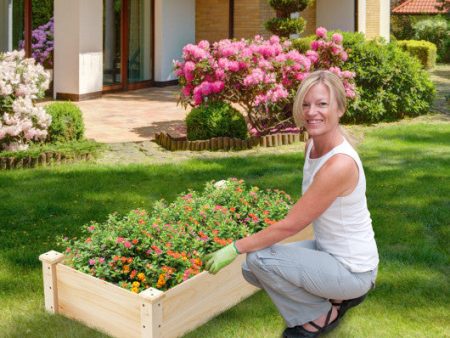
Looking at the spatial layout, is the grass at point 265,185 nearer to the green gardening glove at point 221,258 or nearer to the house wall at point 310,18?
the green gardening glove at point 221,258

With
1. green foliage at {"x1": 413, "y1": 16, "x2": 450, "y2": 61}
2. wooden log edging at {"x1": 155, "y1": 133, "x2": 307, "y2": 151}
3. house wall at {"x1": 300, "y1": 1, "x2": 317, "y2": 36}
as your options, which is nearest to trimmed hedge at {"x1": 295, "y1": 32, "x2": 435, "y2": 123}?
wooden log edging at {"x1": 155, "y1": 133, "x2": 307, "y2": 151}

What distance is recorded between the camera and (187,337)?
16.3 ft

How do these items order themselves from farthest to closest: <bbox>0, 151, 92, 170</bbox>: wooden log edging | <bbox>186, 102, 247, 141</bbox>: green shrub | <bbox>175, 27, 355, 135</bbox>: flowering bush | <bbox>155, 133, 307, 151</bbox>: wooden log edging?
<bbox>175, 27, 355, 135</bbox>: flowering bush
<bbox>186, 102, 247, 141</bbox>: green shrub
<bbox>155, 133, 307, 151</bbox>: wooden log edging
<bbox>0, 151, 92, 170</bbox>: wooden log edging

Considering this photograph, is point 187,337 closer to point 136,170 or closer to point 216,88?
point 136,170

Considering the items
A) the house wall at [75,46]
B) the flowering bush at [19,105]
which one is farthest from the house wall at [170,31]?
the flowering bush at [19,105]

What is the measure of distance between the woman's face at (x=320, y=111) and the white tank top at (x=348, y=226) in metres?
0.14

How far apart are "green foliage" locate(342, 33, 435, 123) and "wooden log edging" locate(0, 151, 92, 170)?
227 inches

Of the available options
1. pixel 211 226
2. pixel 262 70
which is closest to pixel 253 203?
pixel 211 226

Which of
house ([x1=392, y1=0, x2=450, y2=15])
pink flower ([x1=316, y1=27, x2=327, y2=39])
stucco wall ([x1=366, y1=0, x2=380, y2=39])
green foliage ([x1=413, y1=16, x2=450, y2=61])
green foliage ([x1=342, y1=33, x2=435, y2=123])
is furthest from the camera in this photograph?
house ([x1=392, y1=0, x2=450, y2=15])

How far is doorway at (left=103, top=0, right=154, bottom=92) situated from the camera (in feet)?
61.3

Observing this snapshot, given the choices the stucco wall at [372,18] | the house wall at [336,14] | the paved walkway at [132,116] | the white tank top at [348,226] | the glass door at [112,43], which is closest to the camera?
the white tank top at [348,226]

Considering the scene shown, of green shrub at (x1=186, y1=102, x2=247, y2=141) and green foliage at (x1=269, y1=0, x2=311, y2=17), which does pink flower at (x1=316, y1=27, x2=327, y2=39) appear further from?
green foliage at (x1=269, y1=0, x2=311, y2=17)

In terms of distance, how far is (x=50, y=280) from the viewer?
525cm

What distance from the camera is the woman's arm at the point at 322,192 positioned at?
443cm
